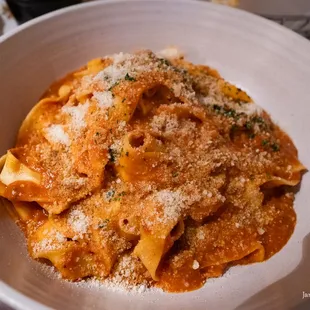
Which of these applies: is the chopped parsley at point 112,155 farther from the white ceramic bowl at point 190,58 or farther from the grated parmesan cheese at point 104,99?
the white ceramic bowl at point 190,58

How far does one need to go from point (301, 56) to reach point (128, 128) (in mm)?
1386

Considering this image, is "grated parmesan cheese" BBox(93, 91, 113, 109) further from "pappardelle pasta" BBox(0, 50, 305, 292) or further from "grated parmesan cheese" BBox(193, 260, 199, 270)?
"grated parmesan cheese" BBox(193, 260, 199, 270)

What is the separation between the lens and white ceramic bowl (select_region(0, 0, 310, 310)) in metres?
2.29

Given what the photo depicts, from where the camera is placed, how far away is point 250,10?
13.1 feet

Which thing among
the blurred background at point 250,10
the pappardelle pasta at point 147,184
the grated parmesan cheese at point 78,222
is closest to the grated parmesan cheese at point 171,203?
the pappardelle pasta at point 147,184

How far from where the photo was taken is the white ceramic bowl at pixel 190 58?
2285 millimetres

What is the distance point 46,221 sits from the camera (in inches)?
101

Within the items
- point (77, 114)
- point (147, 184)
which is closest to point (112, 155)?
point (147, 184)

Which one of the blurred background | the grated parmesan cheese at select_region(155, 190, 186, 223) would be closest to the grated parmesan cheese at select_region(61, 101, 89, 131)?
the grated parmesan cheese at select_region(155, 190, 186, 223)

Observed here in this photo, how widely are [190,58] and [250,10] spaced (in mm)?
929

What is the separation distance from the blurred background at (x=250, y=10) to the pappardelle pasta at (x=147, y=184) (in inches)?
46.4

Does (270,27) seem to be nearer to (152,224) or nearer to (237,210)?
(237,210)

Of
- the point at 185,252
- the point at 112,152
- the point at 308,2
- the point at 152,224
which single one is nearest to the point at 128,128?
the point at 112,152

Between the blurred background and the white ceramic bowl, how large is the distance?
53 cm
